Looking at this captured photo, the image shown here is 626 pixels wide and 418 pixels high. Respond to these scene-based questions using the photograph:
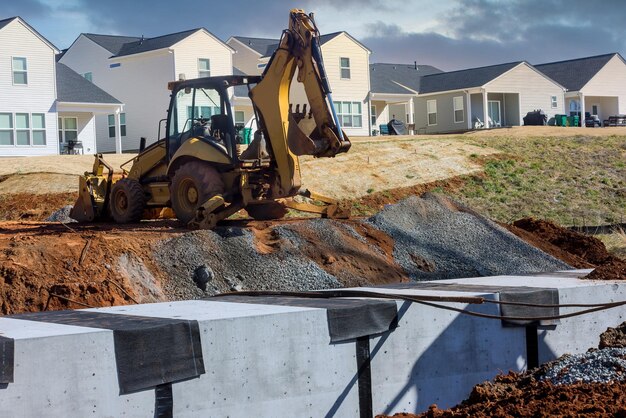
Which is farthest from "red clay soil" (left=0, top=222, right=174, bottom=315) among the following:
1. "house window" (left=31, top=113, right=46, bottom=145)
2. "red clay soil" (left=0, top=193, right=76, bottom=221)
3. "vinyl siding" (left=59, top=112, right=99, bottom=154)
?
"vinyl siding" (left=59, top=112, right=99, bottom=154)

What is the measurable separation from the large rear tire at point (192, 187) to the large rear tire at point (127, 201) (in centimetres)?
106

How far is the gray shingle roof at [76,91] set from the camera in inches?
1890

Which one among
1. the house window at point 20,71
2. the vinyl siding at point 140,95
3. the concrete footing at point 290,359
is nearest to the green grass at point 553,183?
the concrete footing at point 290,359

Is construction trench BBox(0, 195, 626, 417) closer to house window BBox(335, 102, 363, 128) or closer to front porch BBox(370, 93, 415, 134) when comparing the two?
house window BBox(335, 102, 363, 128)

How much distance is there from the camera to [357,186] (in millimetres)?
31297

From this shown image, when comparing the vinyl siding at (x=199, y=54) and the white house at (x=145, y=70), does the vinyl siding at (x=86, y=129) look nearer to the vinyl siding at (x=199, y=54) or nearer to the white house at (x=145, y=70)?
the white house at (x=145, y=70)

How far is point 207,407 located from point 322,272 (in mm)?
7169

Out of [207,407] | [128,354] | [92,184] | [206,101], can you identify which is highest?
[206,101]

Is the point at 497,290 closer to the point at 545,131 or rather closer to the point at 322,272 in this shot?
the point at 322,272

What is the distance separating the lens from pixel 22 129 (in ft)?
148

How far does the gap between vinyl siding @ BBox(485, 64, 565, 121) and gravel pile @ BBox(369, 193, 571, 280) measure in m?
43.0

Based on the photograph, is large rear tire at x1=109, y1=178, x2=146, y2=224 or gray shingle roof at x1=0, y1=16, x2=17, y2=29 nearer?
large rear tire at x1=109, y1=178, x2=146, y2=224

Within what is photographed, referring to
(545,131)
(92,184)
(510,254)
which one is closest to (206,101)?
(92,184)

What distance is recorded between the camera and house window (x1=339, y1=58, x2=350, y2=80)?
2276 inches
